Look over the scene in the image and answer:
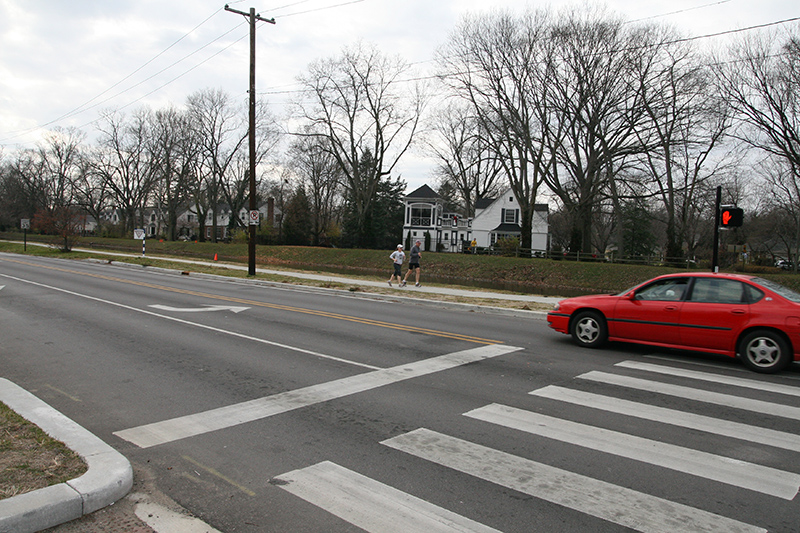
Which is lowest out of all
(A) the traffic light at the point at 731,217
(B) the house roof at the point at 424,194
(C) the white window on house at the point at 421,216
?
(A) the traffic light at the point at 731,217

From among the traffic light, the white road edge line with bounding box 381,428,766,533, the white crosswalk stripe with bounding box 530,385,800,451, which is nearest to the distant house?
the traffic light

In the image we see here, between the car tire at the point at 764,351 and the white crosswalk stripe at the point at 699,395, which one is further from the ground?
the car tire at the point at 764,351

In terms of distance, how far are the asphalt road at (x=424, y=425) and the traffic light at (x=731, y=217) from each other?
529 centimetres

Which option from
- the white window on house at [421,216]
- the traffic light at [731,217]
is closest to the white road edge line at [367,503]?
the traffic light at [731,217]

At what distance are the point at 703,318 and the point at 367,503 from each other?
6.89 m

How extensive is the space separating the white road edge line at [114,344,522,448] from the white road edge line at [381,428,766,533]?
1575 mm

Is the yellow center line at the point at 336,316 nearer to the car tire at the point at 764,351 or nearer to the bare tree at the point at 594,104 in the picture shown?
the car tire at the point at 764,351

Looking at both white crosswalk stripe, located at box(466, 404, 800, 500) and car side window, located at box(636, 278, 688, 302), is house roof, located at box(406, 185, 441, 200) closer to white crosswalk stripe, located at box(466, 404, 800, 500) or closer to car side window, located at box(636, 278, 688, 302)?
car side window, located at box(636, 278, 688, 302)

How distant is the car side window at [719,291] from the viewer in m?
8.24

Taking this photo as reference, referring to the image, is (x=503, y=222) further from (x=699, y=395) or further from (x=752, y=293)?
(x=699, y=395)

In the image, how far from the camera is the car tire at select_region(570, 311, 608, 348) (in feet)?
31.1

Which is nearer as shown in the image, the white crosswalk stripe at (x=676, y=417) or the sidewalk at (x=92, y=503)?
the sidewalk at (x=92, y=503)

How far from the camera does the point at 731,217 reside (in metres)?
12.8

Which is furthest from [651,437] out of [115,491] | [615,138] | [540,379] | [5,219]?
[5,219]
